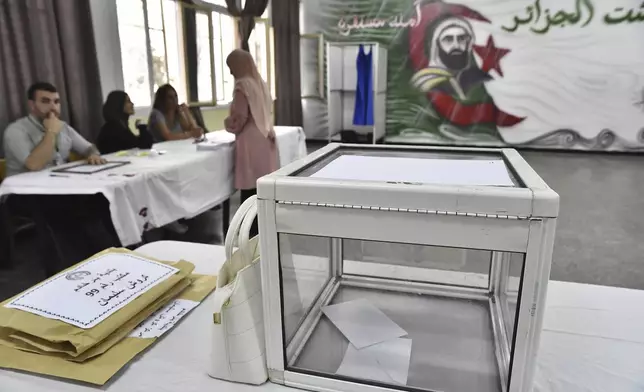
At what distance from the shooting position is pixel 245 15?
510 centimetres

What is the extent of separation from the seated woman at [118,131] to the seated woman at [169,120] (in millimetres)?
340

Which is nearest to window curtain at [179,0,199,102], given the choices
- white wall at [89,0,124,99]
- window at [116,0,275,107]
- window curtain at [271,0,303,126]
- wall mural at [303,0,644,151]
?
window at [116,0,275,107]

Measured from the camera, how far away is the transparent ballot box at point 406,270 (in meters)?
0.54

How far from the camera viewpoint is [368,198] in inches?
22.3

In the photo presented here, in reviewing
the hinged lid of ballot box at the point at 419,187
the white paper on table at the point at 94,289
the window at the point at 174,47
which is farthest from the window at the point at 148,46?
the hinged lid of ballot box at the point at 419,187

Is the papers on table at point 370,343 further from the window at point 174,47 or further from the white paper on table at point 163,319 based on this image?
the window at point 174,47

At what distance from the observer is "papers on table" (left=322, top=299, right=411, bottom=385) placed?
701 mm

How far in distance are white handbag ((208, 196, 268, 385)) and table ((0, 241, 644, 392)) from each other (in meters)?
0.03

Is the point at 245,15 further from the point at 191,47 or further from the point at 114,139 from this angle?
the point at 114,139

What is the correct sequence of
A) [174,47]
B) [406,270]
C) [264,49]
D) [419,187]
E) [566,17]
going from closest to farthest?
[419,187] → [406,270] → [174,47] → [566,17] → [264,49]

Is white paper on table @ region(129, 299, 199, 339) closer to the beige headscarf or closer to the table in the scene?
the table

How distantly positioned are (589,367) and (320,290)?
0.48 meters

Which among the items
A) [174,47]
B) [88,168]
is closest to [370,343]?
[88,168]

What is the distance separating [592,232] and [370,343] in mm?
3069
